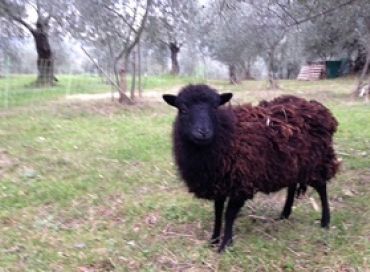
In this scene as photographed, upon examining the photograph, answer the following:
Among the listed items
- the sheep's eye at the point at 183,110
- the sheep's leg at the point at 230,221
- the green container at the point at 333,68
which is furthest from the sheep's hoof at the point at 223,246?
the green container at the point at 333,68

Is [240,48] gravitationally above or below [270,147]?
above

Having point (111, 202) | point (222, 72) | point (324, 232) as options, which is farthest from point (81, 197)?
point (222, 72)

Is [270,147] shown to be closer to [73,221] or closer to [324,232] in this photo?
[324,232]

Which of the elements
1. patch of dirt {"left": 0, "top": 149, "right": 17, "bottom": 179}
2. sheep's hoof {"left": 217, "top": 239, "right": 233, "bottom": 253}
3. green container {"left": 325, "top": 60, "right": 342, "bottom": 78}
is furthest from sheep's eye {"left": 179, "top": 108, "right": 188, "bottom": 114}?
green container {"left": 325, "top": 60, "right": 342, "bottom": 78}

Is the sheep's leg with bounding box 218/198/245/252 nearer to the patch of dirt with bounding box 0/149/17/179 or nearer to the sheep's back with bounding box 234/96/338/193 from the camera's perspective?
the sheep's back with bounding box 234/96/338/193

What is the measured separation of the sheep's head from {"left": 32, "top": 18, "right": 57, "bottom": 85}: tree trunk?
67.3 feet

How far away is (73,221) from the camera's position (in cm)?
627

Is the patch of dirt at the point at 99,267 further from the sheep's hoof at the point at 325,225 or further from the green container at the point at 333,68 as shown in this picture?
the green container at the point at 333,68

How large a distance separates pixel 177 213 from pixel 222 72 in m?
35.8

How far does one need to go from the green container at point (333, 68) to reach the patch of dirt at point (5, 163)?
34183mm

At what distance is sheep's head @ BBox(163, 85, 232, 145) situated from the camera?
4.85 meters

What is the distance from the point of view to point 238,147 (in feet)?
17.2

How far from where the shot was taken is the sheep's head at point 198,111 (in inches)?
191

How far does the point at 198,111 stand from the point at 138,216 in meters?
2.04
